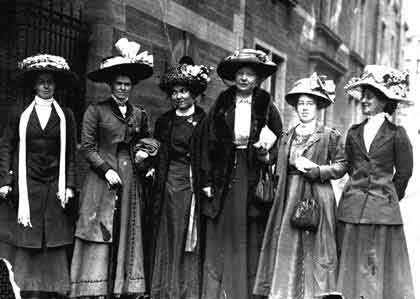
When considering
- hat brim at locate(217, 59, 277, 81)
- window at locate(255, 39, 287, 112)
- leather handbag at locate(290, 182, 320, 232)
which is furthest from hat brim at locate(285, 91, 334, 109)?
window at locate(255, 39, 287, 112)

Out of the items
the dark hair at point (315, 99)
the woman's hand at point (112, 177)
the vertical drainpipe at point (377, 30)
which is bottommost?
the woman's hand at point (112, 177)

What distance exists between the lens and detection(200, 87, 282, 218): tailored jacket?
20.0 ft

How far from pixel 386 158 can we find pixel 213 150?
55.7 inches

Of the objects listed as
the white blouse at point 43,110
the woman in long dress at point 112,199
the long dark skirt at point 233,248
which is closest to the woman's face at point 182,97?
the woman in long dress at point 112,199

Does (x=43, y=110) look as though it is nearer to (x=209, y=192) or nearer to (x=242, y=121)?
(x=209, y=192)

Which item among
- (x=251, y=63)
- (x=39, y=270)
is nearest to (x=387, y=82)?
(x=251, y=63)

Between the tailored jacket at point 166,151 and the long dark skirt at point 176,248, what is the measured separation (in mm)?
53

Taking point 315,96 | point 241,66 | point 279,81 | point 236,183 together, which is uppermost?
point 279,81

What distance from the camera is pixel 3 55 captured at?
7535mm

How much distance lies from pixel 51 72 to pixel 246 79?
1627 millimetres

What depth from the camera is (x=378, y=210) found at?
18.8ft

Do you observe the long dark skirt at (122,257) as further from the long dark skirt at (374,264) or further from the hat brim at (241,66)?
the long dark skirt at (374,264)

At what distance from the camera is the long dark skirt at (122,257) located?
591cm

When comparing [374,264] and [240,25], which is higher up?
[240,25]
